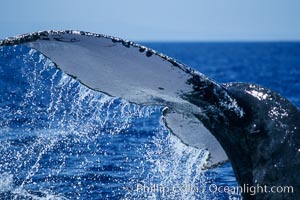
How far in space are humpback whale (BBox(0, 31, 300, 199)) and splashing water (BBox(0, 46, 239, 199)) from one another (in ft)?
0.63

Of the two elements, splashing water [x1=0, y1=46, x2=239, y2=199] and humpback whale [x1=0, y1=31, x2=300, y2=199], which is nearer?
humpback whale [x1=0, y1=31, x2=300, y2=199]

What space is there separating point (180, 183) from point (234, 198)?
73 cm

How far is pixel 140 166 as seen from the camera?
8180 millimetres

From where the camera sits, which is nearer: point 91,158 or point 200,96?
point 200,96

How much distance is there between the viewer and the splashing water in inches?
215

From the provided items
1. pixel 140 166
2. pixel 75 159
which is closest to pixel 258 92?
pixel 140 166

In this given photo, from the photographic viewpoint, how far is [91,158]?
8750 millimetres

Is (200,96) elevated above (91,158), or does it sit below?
above

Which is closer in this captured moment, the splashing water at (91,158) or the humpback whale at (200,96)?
the humpback whale at (200,96)

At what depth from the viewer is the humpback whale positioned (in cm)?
331

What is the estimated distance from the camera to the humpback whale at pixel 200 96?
10.9 feet

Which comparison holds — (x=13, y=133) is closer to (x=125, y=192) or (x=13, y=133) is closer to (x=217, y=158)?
(x=125, y=192)

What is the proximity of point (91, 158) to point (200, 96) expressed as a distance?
5.43 m

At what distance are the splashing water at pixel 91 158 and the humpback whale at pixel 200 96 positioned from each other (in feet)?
0.63
